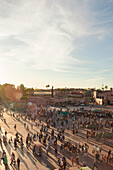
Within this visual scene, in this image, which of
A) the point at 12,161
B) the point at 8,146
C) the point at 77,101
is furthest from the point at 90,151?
the point at 77,101

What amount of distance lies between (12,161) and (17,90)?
2392 inches

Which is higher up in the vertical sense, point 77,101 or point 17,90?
point 17,90

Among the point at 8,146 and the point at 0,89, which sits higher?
the point at 0,89

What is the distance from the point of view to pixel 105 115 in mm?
35344

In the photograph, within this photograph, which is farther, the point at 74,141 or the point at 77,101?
the point at 77,101

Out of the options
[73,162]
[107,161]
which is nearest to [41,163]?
[73,162]

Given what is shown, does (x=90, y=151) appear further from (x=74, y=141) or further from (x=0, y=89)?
(x=0, y=89)

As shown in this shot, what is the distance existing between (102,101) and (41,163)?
5463 cm

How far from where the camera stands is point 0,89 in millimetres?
76750

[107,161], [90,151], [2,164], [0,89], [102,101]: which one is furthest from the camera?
[0,89]

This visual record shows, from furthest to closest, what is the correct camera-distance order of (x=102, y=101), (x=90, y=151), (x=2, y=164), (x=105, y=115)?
(x=102, y=101) → (x=105, y=115) → (x=90, y=151) → (x=2, y=164)

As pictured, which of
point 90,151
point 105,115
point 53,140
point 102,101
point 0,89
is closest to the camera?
point 90,151

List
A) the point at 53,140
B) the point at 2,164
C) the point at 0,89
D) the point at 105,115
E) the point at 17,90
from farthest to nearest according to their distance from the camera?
1. the point at 0,89
2. the point at 17,90
3. the point at 105,115
4. the point at 53,140
5. the point at 2,164

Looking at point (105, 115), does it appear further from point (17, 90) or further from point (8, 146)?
point (17, 90)
